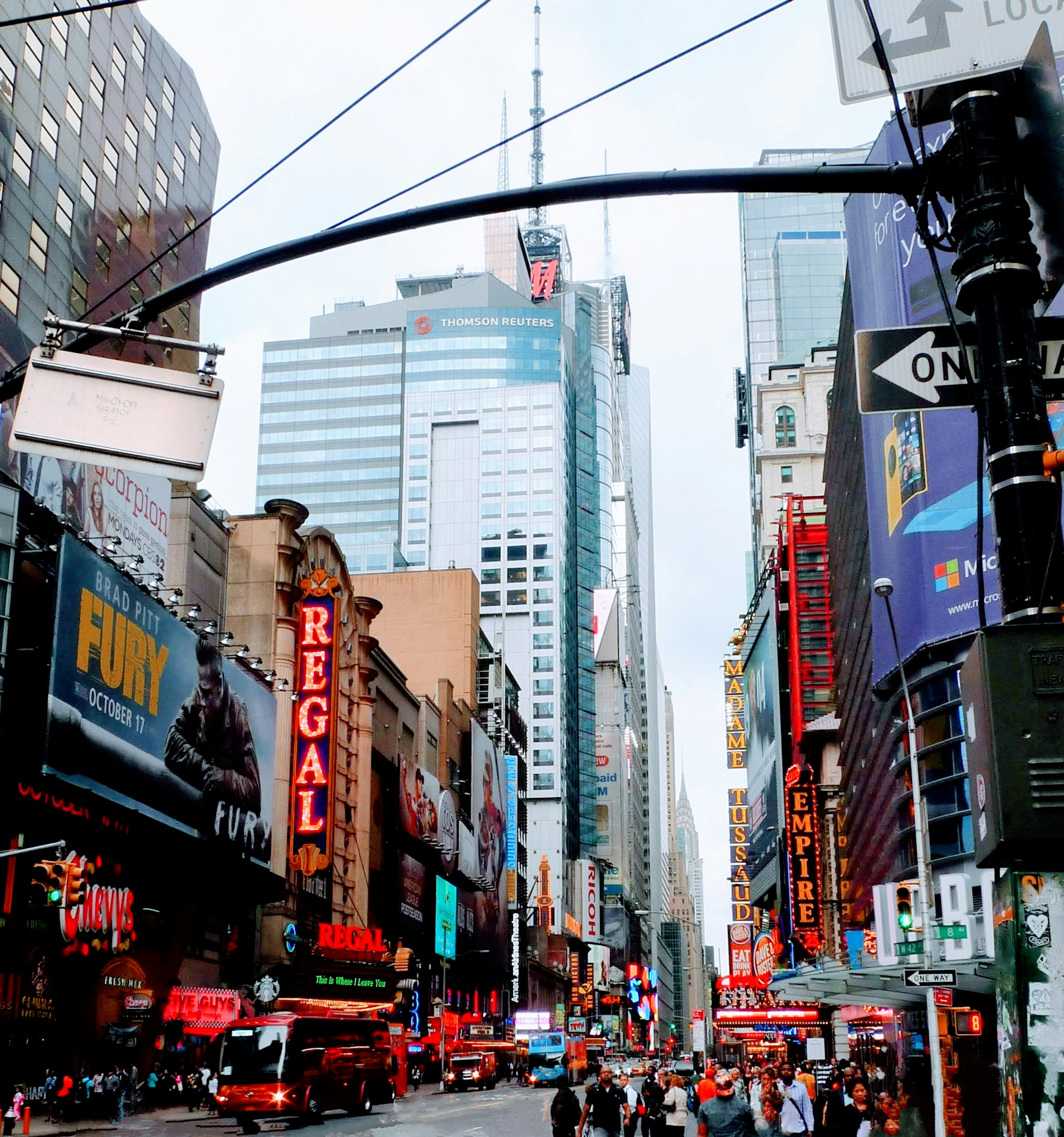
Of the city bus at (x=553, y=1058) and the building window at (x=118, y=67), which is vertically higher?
the building window at (x=118, y=67)

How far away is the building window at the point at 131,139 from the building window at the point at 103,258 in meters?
6.75

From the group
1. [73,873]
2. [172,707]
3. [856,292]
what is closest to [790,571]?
[856,292]

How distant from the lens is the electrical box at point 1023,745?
259 inches

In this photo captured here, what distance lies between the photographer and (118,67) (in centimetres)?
6912

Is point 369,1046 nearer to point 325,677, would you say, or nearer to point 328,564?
point 325,677

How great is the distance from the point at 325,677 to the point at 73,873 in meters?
36.2

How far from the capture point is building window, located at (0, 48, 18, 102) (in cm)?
5547

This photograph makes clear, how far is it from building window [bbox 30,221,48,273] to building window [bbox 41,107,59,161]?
11.9ft

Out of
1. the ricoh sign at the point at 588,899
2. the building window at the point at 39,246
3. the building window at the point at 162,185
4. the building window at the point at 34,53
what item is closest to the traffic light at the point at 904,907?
the building window at the point at 39,246

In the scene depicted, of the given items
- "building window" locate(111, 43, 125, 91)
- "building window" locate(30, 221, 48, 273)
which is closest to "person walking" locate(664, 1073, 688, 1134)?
"building window" locate(30, 221, 48, 273)

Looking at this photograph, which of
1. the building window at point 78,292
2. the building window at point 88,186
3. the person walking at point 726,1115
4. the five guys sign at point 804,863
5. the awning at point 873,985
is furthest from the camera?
the five guys sign at point 804,863

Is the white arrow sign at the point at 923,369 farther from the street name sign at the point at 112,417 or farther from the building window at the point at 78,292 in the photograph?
the building window at the point at 78,292

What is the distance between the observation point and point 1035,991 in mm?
6578

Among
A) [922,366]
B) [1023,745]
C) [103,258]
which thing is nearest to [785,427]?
[103,258]
